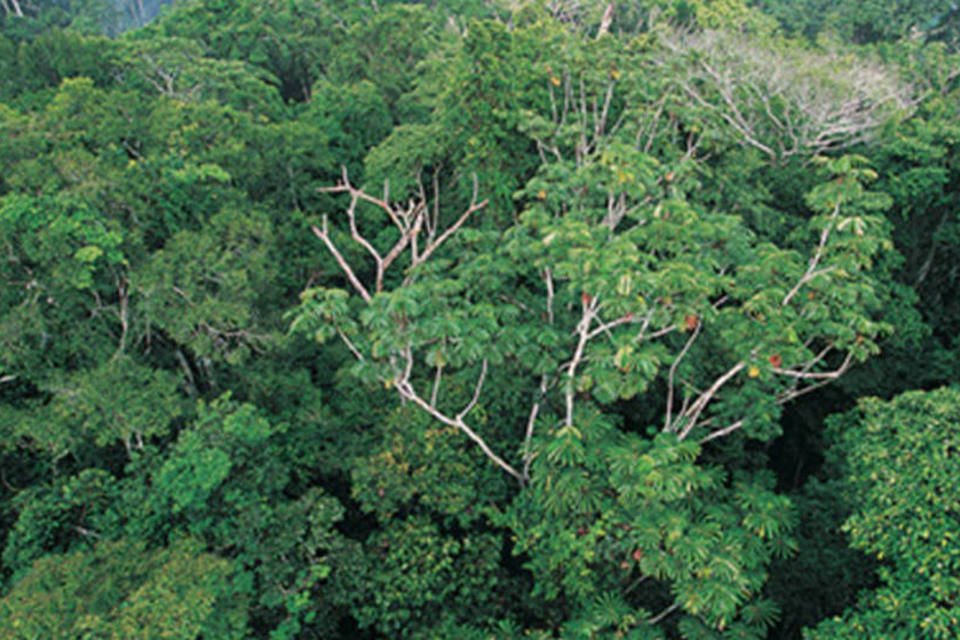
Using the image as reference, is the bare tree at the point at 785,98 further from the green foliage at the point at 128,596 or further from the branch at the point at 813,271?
the green foliage at the point at 128,596

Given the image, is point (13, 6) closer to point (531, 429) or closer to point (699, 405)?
point (531, 429)

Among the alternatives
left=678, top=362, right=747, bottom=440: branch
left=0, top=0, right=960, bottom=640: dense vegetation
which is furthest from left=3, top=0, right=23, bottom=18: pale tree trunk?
left=678, top=362, right=747, bottom=440: branch

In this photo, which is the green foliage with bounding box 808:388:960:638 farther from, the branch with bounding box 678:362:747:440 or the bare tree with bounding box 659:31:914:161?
the bare tree with bounding box 659:31:914:161

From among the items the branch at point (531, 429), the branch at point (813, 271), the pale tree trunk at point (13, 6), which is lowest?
the branch at point (531, 429)

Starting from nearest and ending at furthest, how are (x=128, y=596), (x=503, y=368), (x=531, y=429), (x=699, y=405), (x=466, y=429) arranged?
Answer: (x=128, y=596)
(x=699, y=405)
(x=466, y=429)
(x=531, y=429)
(x=503, y=368)

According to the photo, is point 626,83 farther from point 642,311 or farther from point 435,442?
point 435,442

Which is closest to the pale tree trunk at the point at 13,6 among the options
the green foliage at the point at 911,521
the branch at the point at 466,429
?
the branch at the point at 466,429

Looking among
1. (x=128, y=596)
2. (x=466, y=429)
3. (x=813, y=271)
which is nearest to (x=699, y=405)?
(x=813, y=271)

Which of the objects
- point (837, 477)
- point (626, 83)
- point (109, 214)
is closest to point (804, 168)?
point (626, 83)
